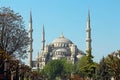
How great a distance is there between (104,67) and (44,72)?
5269 centimetres

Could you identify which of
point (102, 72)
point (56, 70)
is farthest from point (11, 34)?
point (56, 70)

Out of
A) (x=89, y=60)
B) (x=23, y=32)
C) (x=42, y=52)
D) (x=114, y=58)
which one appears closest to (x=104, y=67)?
(x=89, y=60)

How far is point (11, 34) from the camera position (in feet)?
146

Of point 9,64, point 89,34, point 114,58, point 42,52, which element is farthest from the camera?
point 42,52

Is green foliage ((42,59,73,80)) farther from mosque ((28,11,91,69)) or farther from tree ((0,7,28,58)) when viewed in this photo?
tree ((0,7,28,58))

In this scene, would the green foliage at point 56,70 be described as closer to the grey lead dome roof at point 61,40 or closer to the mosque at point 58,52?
the mosque at point 58,52

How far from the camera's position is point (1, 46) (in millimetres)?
43781

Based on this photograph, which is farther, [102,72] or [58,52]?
[58,52]

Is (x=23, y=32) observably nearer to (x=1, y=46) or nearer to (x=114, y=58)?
(x=1, y=46)

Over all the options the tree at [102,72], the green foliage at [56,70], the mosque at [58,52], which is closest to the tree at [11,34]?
the tree at [102,72]

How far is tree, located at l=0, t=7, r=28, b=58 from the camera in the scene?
44094 mm

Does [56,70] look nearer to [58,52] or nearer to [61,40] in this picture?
[58,52]

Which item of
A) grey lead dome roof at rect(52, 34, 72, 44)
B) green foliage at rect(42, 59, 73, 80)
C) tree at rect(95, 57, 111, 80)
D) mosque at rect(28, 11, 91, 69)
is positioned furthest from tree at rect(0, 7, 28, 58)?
grey lead dome roof at rect(52, 34, 72, 44)

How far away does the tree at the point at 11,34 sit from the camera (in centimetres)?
4409
